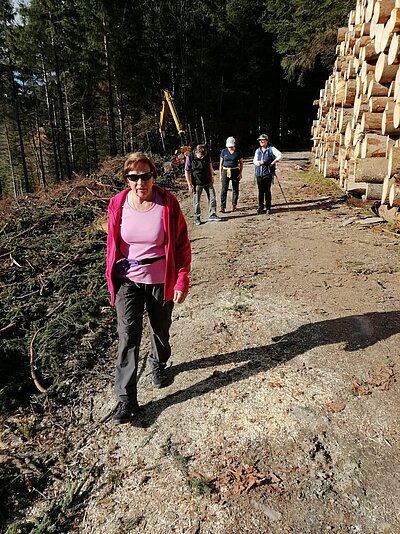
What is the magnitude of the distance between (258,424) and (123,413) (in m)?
1.02

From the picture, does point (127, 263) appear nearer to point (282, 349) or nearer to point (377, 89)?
point (282, 349)

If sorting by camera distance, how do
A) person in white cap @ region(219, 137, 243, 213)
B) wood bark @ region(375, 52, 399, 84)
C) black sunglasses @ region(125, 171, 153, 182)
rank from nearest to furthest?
black sunglasses @ region(125, 171, 153, 182), wood bark @ region(375, 52, 399, 84), person in white cap @ region(219, 137, 243, 213)

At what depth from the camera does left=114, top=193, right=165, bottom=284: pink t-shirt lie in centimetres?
304

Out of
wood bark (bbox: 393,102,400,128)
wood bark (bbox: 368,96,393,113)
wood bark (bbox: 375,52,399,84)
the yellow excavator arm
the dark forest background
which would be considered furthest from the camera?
the dark forest background

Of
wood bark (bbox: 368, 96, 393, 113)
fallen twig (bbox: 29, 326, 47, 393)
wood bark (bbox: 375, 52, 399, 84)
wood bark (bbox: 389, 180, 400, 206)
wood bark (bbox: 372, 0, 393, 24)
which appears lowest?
fallen twig (bbox: 29, 326, 47, 393)

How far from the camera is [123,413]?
3.09 m

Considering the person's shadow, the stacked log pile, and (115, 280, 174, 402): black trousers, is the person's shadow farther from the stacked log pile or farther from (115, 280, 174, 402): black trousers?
the stacked log pile

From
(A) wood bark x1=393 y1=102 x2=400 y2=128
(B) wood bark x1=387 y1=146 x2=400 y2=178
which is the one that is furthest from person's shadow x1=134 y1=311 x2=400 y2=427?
(A) wood bark x1=393 y1=102 x2=400 y2=128

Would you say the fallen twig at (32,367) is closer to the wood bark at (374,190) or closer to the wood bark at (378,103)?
the wood bark at (374,190)

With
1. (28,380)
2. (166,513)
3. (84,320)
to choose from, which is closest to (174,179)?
(84,320)

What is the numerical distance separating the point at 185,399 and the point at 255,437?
70 centimetres

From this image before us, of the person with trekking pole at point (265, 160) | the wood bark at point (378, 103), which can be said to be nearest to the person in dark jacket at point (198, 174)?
the person with trekking pole at point (265, 160)

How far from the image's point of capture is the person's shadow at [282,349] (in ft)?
11.0

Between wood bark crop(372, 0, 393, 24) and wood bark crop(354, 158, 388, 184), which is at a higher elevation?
wood bark crop(372, 0, 393, 24)
